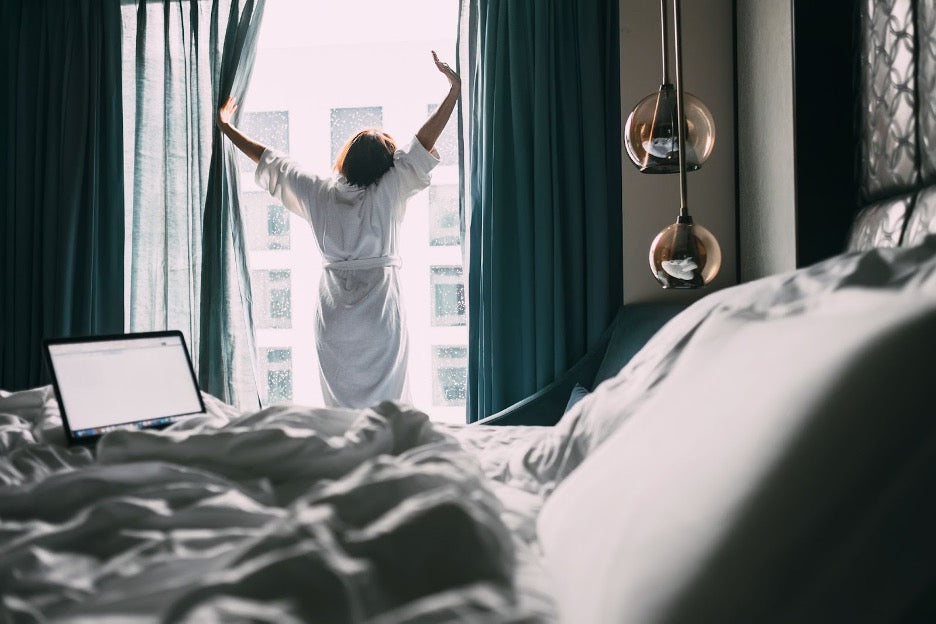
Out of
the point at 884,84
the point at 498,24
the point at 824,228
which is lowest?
the point at 824,228

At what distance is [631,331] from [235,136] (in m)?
1.76

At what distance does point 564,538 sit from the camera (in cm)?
60

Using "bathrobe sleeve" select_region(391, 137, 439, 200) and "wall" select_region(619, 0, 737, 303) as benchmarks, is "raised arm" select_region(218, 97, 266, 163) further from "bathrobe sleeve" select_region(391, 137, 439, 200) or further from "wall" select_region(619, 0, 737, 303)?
"wall" select_region(619, 0, 737, 303)

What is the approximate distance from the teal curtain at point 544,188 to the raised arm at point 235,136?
90cm

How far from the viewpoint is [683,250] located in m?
1.54

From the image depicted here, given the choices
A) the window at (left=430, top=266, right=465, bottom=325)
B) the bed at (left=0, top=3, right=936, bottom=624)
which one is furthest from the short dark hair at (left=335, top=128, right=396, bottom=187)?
the bed at (left=0, top=3, right=936, bottom=624)

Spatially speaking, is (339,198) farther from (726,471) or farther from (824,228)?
(726,471)

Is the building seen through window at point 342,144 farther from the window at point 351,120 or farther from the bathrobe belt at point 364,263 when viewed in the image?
the bathrobe belt at point 364,263

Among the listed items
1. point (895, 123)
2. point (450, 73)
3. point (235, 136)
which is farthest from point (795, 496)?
point (235, 136)

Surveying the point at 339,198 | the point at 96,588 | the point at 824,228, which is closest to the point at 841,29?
the point at 824,228

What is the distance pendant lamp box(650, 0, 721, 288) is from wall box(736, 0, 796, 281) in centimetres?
26

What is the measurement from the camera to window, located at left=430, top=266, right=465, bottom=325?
3.11 meters

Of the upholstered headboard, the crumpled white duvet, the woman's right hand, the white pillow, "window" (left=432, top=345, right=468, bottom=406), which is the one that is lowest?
"window" (left=432, top=345, right=468, bottom=406)

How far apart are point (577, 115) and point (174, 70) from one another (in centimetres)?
175
